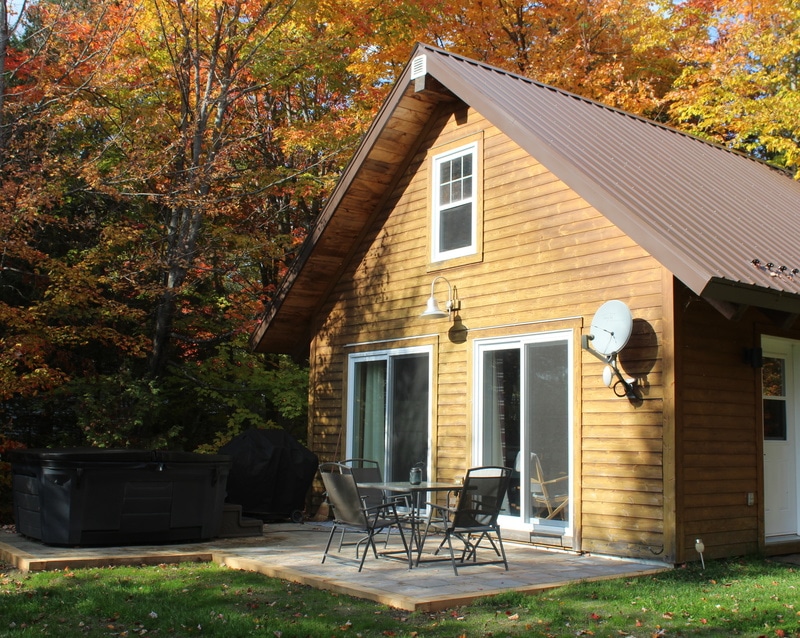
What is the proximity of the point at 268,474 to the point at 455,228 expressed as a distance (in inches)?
154

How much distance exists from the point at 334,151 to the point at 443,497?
8.34m

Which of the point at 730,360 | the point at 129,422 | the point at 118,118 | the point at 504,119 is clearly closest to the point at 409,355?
the point at 504,119

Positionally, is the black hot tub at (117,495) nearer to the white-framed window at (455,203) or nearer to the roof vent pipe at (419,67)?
the white-framed window at (455,203)

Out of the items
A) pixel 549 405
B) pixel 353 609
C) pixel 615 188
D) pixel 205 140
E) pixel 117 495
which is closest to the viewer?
pixel 353 609

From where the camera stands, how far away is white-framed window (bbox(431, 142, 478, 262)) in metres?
10.2

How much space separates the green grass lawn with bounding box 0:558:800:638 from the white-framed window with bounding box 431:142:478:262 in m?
4.61

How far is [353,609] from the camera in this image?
19.3 ft

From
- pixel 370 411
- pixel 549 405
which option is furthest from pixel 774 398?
pixel 370 411

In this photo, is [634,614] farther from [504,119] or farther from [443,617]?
[504,119]

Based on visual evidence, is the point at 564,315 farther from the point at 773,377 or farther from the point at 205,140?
the point at 205,140

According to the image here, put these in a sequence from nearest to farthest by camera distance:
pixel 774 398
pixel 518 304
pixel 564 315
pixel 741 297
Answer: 1. pixel 741 297
2. pixel 564 315
3. pixel 774 398
4. pixel 518 304

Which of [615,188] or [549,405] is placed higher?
[615,188]

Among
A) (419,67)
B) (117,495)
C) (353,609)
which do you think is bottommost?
(353,609)

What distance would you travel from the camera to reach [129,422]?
13180mm
